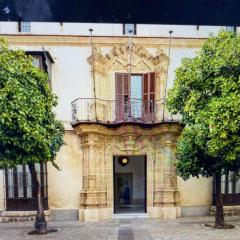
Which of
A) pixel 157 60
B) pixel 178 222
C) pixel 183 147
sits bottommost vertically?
pixel 178 222

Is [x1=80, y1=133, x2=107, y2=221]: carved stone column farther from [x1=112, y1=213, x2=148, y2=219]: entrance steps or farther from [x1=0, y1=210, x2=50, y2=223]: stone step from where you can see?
[x1=0, y1=210, x2=50, y2=223]: stone step

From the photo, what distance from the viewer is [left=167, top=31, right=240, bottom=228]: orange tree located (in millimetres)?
7195

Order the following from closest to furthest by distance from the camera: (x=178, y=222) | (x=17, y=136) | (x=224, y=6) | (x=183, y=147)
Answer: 1. (x=224, y=6)
2. (x=17, y=136)
3. (x=183, y=147)
4. (x=178, y=222)

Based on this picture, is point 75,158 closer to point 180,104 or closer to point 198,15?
point 180,104

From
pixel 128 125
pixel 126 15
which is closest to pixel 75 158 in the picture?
pixel 128 125

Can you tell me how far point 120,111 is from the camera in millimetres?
14500

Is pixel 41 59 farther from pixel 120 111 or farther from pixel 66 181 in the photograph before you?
pixel 66 181

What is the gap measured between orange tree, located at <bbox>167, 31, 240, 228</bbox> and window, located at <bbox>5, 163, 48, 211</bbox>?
614cm

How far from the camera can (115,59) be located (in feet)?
48.1

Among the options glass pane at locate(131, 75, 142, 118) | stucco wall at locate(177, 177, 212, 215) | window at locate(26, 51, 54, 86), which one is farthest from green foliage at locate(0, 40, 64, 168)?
stucco wall at locate(177, 177, 212, 215)

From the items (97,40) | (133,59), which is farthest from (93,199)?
(97,40)

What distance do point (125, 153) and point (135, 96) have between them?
2724mm

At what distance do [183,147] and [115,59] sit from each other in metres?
5.78

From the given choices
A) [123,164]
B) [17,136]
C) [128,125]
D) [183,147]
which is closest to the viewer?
[17,136]
